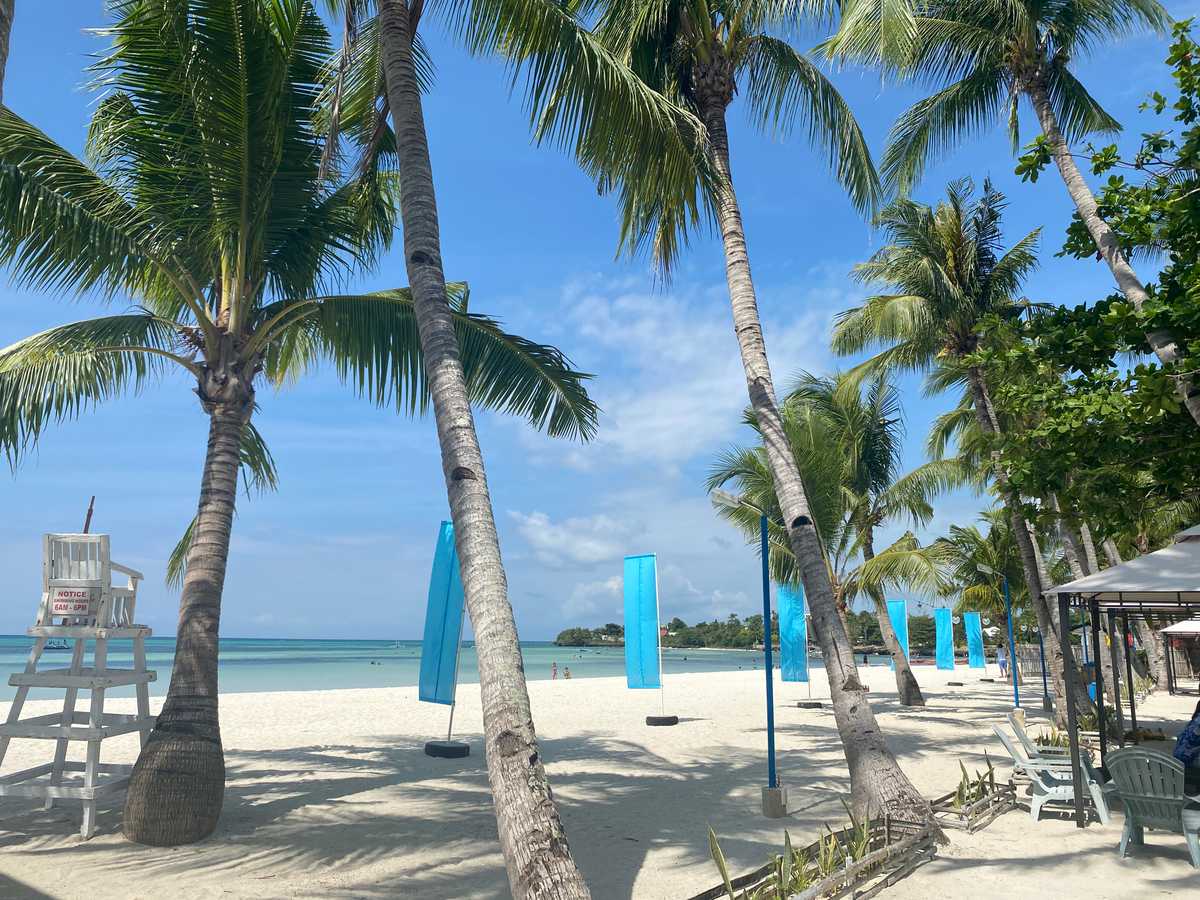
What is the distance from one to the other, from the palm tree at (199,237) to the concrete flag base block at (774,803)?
457 cm

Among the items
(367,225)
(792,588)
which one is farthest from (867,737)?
(792,588)

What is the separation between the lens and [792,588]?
18828mm

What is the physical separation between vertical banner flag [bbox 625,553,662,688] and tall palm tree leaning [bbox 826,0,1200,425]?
780 cm

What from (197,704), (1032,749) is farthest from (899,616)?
(197,704)

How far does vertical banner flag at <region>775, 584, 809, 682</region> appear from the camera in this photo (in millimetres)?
18578

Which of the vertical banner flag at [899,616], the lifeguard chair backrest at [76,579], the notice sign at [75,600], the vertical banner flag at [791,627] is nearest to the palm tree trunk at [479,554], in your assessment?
the lifeguard chair backrest at [76,579]

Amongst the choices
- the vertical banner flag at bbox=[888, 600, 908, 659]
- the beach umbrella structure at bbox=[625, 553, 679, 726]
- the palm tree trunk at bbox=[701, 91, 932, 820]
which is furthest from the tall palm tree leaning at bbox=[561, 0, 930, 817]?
the vertical banner flag at bbox=[888, 600, 908, 659]

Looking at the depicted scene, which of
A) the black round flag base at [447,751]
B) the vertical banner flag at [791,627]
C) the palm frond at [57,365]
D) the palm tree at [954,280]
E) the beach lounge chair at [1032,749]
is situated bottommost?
the black round flag base at [447,751]

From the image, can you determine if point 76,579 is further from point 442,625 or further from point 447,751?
point 447,751

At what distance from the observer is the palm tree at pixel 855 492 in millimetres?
17047

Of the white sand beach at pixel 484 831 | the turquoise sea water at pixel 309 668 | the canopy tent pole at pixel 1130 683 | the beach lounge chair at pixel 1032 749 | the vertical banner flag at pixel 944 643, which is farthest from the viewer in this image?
the turquoise sea water at pixel 309 668

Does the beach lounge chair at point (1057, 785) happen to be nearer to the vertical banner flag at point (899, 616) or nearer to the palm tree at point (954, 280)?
the palm tree at point (954, 280)

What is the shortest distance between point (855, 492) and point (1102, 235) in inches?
448

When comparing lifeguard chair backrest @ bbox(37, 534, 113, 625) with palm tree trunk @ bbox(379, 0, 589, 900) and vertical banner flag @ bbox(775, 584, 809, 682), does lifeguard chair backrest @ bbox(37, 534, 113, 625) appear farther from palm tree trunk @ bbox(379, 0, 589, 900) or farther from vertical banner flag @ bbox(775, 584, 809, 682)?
vertical banner flag @ bbox(775, 584, 809, 682)
